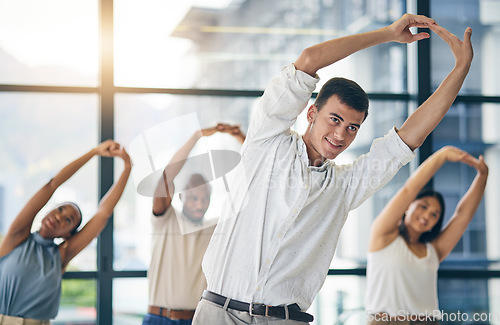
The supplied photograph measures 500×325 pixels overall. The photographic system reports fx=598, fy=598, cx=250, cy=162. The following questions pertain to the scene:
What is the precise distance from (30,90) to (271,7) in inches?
58.6

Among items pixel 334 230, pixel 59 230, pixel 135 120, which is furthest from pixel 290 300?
pixel 135 120

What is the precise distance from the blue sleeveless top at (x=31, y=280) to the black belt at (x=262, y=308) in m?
1.46

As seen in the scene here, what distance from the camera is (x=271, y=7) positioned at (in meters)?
3.63

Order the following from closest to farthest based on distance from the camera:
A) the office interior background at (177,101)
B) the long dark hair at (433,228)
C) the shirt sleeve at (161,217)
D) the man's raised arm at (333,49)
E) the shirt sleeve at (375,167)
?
the man's raised arm at (333,49)
the shirt sleeve at (375,167)
the shirt sleeve at (161,217)
the long dark hair at (433,228)
the office interior background at (177,101)

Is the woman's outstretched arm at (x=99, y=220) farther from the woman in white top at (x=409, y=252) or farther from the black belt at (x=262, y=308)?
the black belt at (x=262, y=308)

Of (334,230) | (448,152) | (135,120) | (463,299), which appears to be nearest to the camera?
(334,230)

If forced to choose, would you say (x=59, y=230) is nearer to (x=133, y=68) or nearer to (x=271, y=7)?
(x=133, y=68)

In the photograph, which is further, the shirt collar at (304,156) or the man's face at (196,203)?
the man's face at (196,203)

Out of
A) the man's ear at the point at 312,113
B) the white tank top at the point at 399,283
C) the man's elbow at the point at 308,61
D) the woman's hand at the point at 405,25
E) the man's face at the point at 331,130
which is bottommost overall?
the white tank top at the point at 399,283

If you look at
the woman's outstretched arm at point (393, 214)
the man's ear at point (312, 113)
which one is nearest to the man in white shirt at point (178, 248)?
the woman's outstretched arm at point (393, 214)

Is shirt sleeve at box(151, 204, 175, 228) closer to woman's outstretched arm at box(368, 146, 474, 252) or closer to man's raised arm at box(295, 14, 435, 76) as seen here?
woman's outstretched arm at box(368, 146, 474, 252)

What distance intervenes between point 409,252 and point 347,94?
156cm

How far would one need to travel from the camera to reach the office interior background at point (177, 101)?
3.37 metres

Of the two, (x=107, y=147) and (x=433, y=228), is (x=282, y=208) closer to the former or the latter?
(x=107, y=147)
